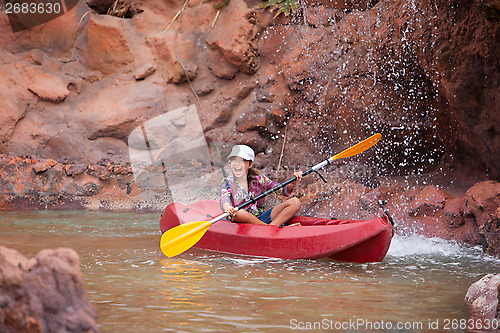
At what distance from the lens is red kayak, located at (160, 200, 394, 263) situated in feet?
14.5

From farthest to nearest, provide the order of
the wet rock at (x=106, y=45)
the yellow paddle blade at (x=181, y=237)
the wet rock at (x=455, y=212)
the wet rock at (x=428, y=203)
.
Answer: the wet rock at (x=106, y=45) → the wet rock at (x=428, y=203) → the wet rock at (x=455, y=212) → the yellow paddle blade at (x=181, y=237)

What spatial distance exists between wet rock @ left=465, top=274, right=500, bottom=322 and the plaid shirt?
2289 mm

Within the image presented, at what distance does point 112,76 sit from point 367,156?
4609 millimetres

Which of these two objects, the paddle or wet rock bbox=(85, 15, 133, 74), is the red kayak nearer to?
the paddle

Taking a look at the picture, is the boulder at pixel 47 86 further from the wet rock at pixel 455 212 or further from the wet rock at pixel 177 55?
the wet rock at pixel 455 212

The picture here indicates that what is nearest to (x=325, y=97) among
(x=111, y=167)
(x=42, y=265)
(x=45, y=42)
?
(x=111, y=167)

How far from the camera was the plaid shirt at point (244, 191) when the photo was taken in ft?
17.3

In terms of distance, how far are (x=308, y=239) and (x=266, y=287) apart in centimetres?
96

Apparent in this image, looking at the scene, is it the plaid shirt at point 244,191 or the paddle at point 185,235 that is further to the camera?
the plaid shirt at point 244,191

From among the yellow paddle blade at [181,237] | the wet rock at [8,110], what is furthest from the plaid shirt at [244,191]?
the wet rock at [8,110]

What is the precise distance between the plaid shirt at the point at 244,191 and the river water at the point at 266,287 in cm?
58

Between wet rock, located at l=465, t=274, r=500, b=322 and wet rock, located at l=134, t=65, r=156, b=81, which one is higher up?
wet rock, located at l=134, t=65, r=156, b=81

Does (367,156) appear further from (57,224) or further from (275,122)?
(57,224)

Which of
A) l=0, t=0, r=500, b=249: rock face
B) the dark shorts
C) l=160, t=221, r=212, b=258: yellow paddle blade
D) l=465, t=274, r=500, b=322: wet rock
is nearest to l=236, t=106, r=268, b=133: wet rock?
l=0, t=0, r=500, b=249: rock face
